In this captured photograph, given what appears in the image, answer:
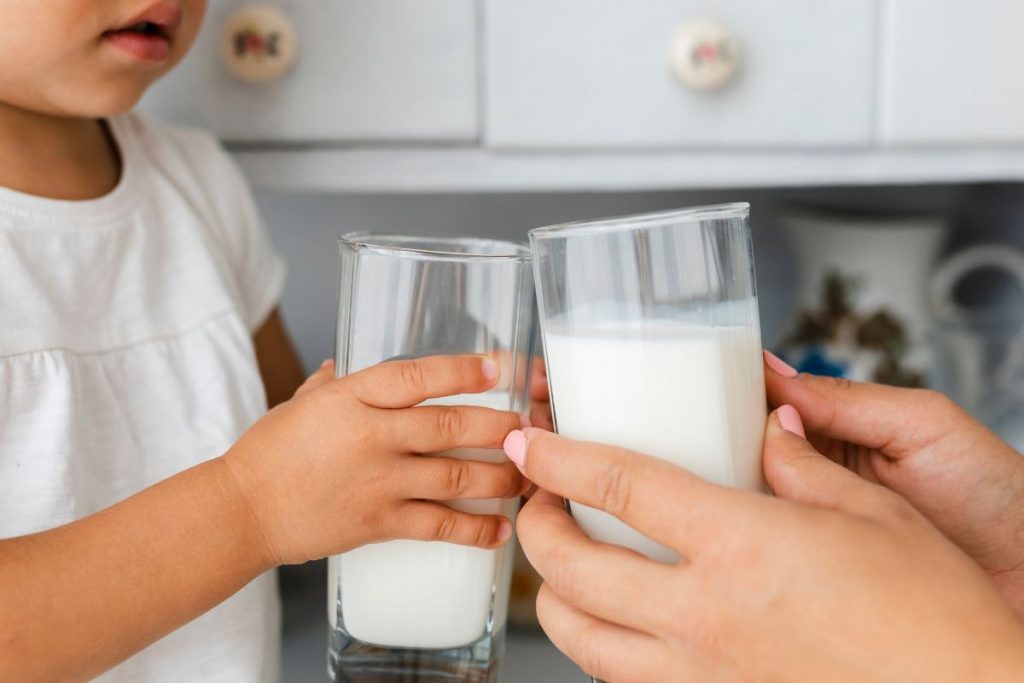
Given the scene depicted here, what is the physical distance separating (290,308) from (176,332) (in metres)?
0.46

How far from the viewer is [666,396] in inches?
18.7

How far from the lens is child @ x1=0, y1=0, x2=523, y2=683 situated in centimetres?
54

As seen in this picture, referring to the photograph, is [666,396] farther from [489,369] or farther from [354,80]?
[354,80]

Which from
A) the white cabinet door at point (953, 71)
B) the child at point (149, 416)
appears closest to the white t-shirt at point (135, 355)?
the child at point (149, 416)

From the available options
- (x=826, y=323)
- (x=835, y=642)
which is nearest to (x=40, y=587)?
(x=835, y=642)

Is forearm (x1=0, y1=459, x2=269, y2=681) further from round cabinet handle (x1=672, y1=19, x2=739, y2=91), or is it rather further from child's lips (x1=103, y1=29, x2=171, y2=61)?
round cabinet handle (x1=672, y1=19, x2=739, y2=91)

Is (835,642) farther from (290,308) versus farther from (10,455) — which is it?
(290,308)

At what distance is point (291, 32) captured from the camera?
0.77 metres

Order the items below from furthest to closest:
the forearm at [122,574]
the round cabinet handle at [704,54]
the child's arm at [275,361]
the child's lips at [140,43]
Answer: the child's arm at [275,361] < the round cabinet handle at [704,54] < the child's lips at [140,43] < the forearm at [122,574]

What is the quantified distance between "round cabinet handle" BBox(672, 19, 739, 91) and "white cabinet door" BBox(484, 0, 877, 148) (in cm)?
2

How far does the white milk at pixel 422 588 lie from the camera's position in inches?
22.5

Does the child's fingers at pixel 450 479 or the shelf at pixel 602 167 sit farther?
the shelf at pixel 602 167

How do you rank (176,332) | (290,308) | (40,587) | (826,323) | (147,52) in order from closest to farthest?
(40,587) < (147,52) < (176,332) < (826,323) < (290,308)

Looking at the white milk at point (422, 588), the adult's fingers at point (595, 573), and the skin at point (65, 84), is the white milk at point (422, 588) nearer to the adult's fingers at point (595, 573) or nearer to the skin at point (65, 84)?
the adult's fingers at point (595, 573)
